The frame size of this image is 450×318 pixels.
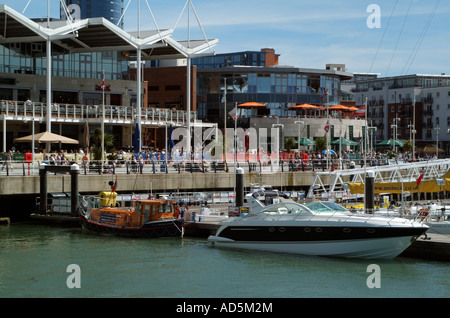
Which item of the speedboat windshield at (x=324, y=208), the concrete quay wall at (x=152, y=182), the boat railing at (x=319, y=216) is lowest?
the boat railing at (x=319, y=216)

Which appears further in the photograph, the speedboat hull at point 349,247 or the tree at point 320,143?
the tree at point 320,143

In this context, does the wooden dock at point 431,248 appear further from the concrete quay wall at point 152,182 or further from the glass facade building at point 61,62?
the glass facade building at point 61,62

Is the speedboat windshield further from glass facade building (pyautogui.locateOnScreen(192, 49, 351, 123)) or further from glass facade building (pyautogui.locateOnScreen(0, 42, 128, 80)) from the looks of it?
glass facade building (pyautogui.locateOnScreen(192, 49, 351, 123))

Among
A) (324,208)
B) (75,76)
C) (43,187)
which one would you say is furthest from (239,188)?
(75,76)

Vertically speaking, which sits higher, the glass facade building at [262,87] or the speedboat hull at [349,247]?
the glass facade building at [262,87]

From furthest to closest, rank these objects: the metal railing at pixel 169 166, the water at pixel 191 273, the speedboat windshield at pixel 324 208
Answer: the metal railing at pixel 169 166, the speedboat windshield at pixel 324 208, the water at pixel 191 273

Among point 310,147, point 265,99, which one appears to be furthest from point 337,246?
point 265,99

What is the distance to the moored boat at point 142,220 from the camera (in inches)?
1544

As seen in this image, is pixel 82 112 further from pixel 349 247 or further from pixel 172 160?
pixel 349 247

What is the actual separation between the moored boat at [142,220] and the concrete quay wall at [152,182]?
18.7ft

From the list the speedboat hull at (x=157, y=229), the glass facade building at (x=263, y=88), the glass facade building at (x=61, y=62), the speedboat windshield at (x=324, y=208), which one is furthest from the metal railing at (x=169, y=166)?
the glass facade building at (x=263, y=88)

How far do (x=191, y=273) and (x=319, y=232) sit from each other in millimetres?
7064

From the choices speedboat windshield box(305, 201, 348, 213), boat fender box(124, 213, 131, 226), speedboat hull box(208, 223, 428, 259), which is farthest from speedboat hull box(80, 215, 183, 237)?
speedboat windshield box(305, 201, 348, 213)
